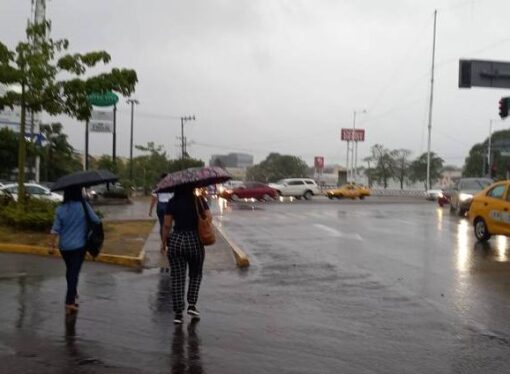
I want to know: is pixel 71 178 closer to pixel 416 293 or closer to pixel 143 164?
pixel 416 293

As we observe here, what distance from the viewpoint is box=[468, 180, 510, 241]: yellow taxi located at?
573 inches

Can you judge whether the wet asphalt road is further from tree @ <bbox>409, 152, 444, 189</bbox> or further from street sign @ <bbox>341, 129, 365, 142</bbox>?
tree @ <bbox>409, 152, 444, 189</bbox>

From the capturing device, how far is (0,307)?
7.52m

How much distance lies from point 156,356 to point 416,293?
4630mm

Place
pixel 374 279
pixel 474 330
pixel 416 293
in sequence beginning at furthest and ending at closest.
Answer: pixel 374 279 < pixel 416 293 < pixel 474 330

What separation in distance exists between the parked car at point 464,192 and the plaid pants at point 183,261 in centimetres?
2116

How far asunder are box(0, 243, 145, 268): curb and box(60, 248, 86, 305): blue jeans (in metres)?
3.83

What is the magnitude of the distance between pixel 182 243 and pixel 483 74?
68.6 ft

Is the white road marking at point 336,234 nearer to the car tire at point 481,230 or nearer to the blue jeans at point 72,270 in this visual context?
the car tire at point 481,230

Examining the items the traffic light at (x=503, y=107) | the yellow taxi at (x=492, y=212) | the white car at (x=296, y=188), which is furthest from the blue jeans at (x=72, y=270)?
the white car at (x=296, y=188)

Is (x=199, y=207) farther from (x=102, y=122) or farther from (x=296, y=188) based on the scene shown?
(x=296, y=188)

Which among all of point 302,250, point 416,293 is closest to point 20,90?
point 302,250

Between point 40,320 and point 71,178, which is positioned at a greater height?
point 71,178

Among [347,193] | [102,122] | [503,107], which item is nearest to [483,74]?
[503,107]
